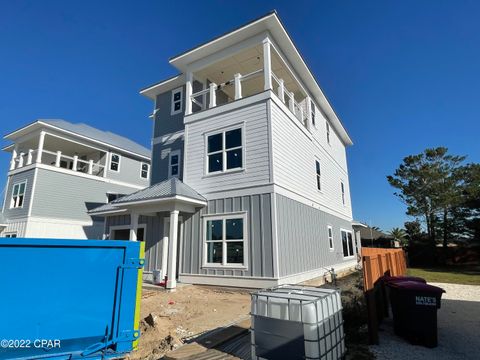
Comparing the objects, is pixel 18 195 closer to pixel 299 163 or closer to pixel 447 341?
pixel 299 163

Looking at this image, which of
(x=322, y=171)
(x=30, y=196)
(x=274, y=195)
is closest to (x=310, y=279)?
(x=274, y=195)

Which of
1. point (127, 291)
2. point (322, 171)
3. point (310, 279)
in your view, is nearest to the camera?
point (127, 291)

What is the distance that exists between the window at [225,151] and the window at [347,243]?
11832 mm

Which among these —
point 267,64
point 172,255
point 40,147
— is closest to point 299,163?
point 267,64

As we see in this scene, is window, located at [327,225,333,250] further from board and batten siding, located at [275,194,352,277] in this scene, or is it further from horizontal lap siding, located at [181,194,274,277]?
horizontal lap siding, located at [181,194,274,277]

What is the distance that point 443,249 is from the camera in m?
28.1

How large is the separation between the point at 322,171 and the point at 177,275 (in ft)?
35.1

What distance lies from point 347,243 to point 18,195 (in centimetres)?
2385

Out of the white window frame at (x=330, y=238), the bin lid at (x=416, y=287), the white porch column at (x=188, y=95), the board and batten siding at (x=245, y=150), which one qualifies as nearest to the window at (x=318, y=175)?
the white window frame at (x=330, y=238)

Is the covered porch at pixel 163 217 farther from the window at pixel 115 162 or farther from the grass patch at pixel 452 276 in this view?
the grass patch at pixel 452 276

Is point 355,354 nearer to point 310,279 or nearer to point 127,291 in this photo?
point 127,291

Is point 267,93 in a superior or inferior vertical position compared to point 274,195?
superior

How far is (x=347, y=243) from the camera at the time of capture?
2016cm

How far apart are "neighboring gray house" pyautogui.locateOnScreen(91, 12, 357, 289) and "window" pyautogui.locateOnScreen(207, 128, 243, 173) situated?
0.05 m
